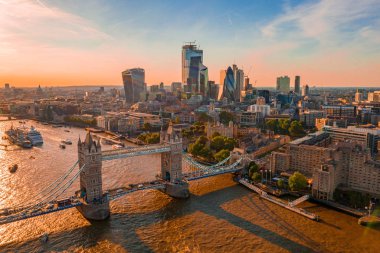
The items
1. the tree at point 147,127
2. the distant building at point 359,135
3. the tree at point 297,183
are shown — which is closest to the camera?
the tree at point 297,183

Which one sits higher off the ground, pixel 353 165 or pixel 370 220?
pixel 353 165

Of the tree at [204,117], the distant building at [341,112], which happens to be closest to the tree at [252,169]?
the tree at [204,117]

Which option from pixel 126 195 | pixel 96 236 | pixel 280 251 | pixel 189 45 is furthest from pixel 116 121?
pixel 189 45

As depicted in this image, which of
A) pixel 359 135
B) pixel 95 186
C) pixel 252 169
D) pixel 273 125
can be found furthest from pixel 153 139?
pixel 359 135

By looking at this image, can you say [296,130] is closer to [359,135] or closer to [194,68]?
[359,135]

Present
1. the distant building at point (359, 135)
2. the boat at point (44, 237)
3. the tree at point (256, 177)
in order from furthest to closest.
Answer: the distant building at point (359, 135) → the tree at point (256, 177) → the boat at point (44, 237)

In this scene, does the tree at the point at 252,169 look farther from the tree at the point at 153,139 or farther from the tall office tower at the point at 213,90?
the tall office tower at the point at 213,90

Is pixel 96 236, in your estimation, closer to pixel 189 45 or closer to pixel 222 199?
pixel 222 199
